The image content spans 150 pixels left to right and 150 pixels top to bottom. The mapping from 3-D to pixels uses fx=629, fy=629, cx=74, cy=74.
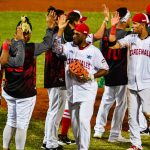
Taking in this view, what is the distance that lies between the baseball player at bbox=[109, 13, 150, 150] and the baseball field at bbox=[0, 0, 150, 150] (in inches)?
27.2

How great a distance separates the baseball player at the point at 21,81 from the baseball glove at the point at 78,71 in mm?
452

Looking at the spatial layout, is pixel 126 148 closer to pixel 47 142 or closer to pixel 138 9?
pixel 47 142

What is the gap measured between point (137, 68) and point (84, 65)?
102 centimetres

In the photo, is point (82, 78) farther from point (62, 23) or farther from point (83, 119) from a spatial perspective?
point (62, 23)

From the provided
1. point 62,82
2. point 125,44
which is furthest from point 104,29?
point 62,82

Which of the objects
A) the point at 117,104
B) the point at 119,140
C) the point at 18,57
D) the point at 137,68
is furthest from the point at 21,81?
the point at 119,140

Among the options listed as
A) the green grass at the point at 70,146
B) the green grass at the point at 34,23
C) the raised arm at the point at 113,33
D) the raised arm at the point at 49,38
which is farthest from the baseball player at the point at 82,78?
the green grass at the point at 34,23

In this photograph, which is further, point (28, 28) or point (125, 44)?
point (125, 44)

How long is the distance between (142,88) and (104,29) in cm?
108

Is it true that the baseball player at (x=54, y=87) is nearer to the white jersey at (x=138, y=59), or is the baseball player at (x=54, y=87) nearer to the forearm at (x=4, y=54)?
the white jersey at (x=138, y=59)

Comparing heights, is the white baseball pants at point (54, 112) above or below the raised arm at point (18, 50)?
below

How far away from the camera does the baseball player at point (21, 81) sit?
8.35m

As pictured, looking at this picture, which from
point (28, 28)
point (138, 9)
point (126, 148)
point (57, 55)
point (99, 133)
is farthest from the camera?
point (138, 9)

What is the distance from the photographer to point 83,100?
880cm
